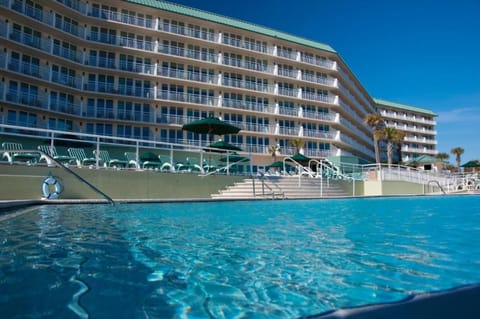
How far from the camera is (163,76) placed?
32875 millimetres

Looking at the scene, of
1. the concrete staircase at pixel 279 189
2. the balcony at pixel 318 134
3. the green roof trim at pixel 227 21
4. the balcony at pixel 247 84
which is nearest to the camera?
the concrete staircase at pixel 279 189

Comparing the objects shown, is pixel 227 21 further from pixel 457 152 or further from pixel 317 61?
pixel 457 152

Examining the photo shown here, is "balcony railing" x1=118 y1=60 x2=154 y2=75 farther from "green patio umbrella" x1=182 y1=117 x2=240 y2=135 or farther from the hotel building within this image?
the hotel building

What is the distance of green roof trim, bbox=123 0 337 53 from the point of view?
34312mm

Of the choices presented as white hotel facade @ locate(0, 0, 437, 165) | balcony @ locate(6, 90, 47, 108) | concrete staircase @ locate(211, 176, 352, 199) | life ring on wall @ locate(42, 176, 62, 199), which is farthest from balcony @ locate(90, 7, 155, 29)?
life ring on wall @ locate(42, 176, 62, 199)

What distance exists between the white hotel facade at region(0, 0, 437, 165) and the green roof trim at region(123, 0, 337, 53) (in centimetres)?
18

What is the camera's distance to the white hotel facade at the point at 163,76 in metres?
27.1

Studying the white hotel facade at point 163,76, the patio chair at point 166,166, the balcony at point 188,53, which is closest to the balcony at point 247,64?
the white hotel facade at point 163,76

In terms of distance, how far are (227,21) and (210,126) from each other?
25028 mm

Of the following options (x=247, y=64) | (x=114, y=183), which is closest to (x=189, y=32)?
(x=247, y=64)

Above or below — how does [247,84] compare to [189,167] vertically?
above

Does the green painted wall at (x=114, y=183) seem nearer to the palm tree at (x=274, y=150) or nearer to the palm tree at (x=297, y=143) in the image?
the palm tree at (x=274, y=150)

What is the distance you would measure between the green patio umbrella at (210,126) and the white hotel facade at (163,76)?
15816mm

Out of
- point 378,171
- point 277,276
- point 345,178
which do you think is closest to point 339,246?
point 277,276
